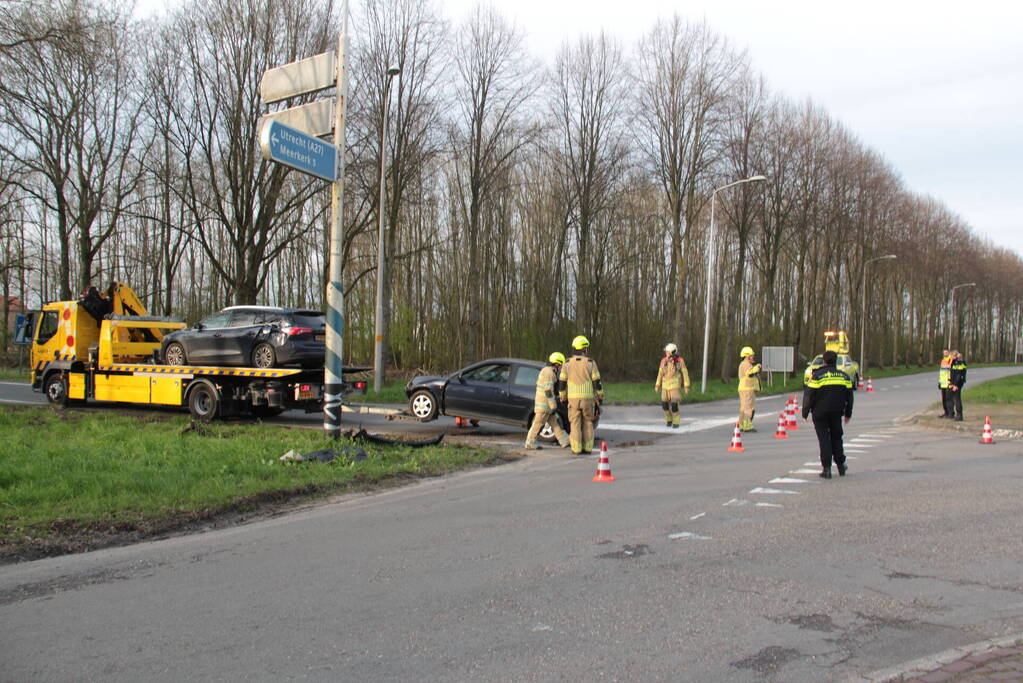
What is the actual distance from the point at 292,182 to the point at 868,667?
3024cm

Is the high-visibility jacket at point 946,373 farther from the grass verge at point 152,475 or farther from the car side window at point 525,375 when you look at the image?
the grass verge at point 152,475

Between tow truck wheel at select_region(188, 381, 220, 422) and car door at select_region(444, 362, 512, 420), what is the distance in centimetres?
499

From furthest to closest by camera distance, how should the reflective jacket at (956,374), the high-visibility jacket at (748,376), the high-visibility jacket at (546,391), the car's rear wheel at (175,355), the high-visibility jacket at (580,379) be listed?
the reflective jacket at (956,374), the car's rear wheel at (175,355), the high-visibility jacket at (748,376), the high-visibility jacket at (546,391), the high-visibility jacket at (580,379)

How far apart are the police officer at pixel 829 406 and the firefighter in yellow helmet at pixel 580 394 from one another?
3.57 metres

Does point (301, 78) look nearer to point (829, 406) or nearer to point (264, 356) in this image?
point (264, 356)

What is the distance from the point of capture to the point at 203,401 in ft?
54.5

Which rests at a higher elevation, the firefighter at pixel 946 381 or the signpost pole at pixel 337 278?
the signpost pole at pixel 337 278

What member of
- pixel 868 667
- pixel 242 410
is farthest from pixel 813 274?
pixel 868 667

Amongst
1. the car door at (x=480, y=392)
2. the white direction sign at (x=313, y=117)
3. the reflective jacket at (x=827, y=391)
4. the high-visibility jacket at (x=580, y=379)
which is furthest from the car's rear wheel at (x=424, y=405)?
the reflective jacket at (x=827, y=391)

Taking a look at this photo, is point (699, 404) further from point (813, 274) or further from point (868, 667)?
point (813, 274)

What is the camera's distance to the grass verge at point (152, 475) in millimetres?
7285

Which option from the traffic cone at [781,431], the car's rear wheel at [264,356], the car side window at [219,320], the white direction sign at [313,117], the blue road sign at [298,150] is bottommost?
the traffic cone at [781,431]

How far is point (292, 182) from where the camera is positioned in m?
31.1

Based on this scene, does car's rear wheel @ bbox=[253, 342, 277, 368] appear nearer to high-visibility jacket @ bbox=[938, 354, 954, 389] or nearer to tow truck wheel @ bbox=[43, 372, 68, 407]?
tow truck wheel @ bbox=[43, 372, 68, 407]
